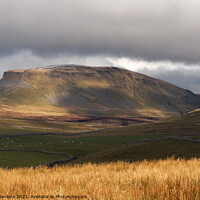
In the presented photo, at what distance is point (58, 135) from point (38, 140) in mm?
19555

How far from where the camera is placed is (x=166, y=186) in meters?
5.69

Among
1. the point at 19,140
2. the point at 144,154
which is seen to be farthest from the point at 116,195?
the point at 19,140

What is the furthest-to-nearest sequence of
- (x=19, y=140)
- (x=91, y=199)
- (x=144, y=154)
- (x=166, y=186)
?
(x=19, y=140) < (x=144, y=154) < (x=166, y=186) < (x=91, y=199)

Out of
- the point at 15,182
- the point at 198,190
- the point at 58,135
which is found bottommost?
the point at 58,135

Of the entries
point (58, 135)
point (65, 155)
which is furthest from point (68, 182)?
point (58, 135)

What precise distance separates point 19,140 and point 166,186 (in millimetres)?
92556

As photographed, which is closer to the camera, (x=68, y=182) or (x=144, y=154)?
(x=68, y=182)

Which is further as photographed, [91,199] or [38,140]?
[38,140]

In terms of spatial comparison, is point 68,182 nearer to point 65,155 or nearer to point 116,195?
point 116,195

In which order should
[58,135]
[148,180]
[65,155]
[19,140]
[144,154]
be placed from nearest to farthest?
[148,180], [144,154], [65,155], [19,140], [58,135]

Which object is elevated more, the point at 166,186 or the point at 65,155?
the point at 166,186

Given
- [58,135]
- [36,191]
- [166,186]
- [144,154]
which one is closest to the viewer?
[166,186]

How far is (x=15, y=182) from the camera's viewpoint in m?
7.41

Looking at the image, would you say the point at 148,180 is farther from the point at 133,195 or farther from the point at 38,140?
the point at 38,140
